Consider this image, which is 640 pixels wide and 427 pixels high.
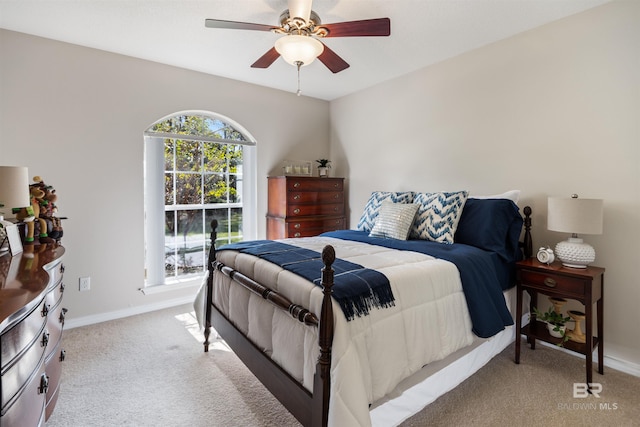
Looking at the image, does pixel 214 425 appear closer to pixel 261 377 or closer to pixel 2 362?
pixel 261 377

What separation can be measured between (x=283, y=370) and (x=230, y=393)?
62 cm

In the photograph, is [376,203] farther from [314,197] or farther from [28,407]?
[28,407]

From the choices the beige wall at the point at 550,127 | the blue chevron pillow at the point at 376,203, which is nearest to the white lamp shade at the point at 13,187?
the blue chevron pillow at the point at 376,203

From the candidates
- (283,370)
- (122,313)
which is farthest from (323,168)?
(283,370)

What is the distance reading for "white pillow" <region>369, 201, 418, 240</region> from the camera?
2.66m

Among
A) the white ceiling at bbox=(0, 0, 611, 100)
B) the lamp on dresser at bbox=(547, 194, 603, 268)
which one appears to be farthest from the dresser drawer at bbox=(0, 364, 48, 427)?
the lamp on dresser at bbox=(547, 194, 603, 268)

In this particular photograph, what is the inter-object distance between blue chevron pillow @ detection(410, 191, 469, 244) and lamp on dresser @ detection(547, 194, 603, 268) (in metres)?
0.62

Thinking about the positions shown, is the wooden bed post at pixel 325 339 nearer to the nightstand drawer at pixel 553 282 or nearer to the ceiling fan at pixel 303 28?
the ceiling fan at pixel 303 28

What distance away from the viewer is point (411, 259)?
201cm

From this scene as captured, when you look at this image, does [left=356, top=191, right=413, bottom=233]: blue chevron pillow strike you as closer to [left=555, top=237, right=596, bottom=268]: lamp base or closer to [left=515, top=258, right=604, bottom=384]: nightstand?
[left=515, top=258, right=604, bottom=384]: nightstand

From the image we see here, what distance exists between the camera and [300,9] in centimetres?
192

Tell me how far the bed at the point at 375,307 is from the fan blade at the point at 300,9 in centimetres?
149

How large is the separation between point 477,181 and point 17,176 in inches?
136

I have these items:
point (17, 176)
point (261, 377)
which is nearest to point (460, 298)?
point (261, 377)
